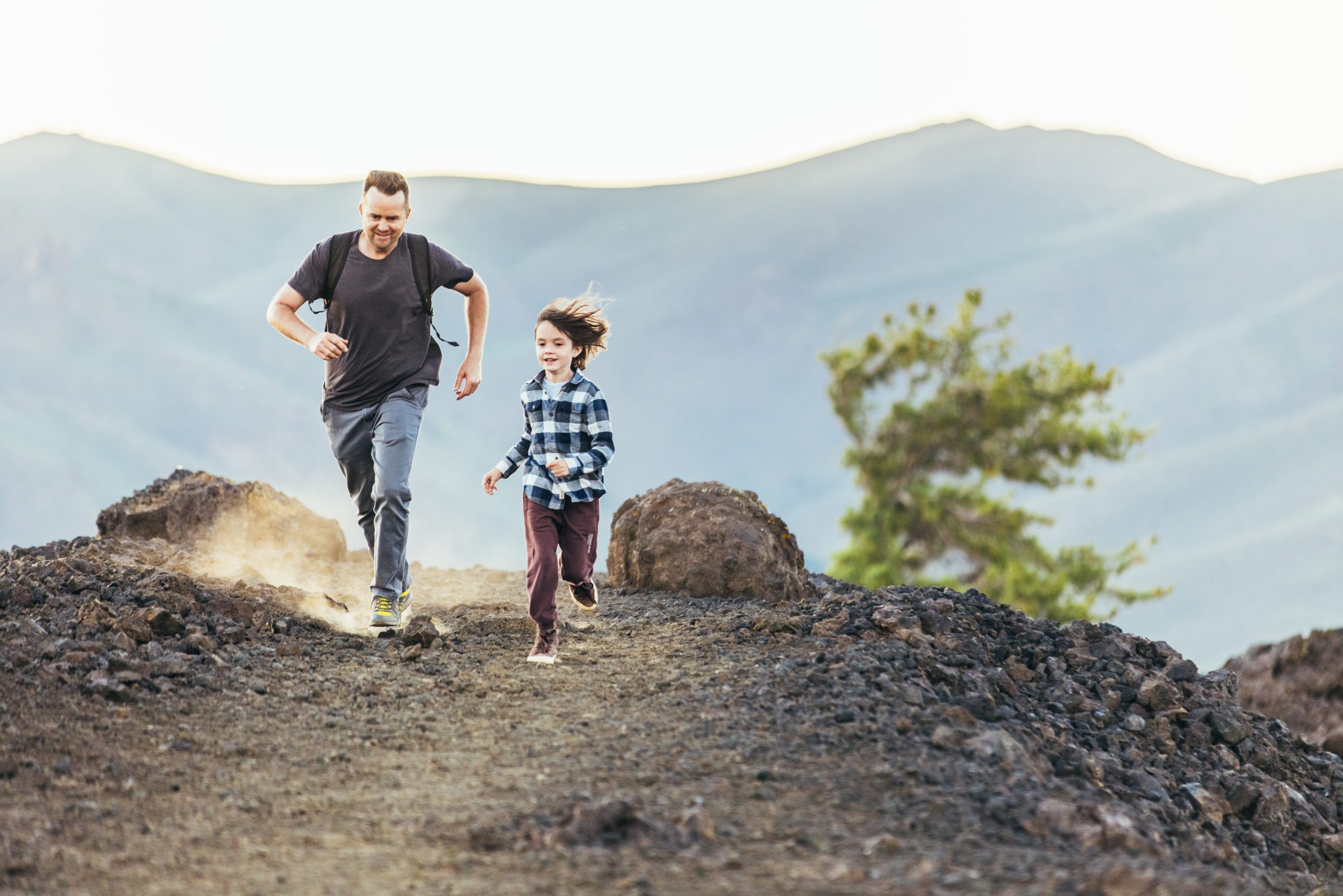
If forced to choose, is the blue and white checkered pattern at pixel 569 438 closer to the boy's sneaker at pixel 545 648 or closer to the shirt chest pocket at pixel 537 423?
the shirt chest pocket at pixel 537 423

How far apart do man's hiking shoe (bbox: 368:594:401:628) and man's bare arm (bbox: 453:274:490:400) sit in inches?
55.6

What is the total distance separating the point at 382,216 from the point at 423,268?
0.42 meters

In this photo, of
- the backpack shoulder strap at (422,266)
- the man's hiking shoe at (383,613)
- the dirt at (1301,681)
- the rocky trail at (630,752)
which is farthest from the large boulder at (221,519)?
the dirt at (1301,681)

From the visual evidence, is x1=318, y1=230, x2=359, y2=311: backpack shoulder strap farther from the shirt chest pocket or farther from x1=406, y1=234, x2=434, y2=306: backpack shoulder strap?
the shirt chest pocket

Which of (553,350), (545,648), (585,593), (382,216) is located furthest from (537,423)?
(382,216)

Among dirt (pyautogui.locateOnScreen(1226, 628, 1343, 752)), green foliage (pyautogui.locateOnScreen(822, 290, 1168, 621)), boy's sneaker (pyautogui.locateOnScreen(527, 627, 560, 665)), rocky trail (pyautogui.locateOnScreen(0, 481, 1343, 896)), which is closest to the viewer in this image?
rocky trail (pyautogui.locateOnScreen(0, 481, 1343, 896))

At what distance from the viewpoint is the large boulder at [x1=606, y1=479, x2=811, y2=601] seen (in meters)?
8.29

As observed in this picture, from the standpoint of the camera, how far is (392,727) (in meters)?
5.79

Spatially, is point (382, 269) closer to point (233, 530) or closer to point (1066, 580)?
point (233, 530)

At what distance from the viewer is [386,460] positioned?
738 centimetres

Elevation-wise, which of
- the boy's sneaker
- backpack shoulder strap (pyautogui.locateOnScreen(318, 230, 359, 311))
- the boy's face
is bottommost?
the boy's sneaker

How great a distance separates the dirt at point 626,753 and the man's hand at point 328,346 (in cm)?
176

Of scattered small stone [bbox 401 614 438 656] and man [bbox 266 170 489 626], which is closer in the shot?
scattered small stone [bbox 401 614 438 656]

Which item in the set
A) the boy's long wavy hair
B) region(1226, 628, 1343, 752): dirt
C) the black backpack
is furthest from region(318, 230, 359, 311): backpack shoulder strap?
region(1226, 628, 1343, 752): dirt
